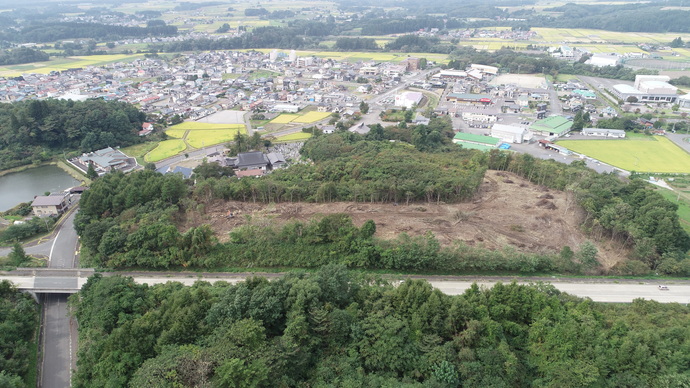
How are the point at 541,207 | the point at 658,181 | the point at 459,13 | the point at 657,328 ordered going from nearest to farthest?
the point at 657,328
the point at 541,207
the point at 658,181
the point at 459,13

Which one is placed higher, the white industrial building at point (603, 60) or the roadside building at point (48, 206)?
the white industrial building at point (603, 60)

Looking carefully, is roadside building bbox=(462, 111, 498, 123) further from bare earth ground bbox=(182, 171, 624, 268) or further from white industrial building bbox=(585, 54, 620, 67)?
white industrial building bbox=(585, 54, 620, 67)

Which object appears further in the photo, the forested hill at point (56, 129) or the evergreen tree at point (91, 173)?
the forested hill at point (56, 129)

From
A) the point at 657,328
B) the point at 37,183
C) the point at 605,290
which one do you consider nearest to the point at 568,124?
the point at 605,290

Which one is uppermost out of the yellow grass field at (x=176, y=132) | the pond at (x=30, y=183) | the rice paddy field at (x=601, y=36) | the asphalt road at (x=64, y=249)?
the rice paddy field at (x=601, y=36)

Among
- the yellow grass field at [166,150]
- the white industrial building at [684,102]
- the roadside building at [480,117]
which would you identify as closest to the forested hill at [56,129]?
the yellow grass field at [166,150]

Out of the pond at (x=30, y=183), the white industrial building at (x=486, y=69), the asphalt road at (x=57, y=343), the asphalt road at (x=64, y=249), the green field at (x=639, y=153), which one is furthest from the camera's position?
the white industrial building at (x=486, y=69)

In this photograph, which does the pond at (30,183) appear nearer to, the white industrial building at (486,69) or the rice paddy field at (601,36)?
the white industrial building at (486,69)

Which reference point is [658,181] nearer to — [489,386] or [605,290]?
[605,290]
